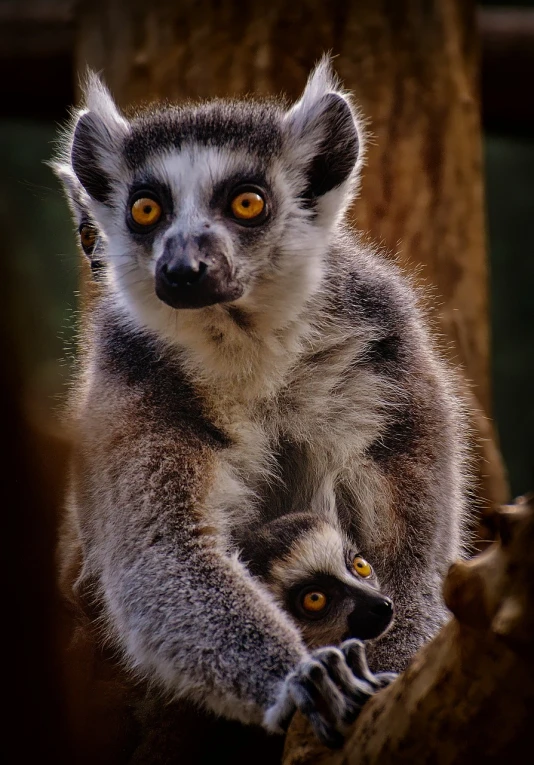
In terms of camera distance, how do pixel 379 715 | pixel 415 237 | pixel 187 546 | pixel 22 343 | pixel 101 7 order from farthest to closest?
pixel 101 7 < pixel 415 237 < pixel 187 546 < pixel 379 715 < pixel 22 343

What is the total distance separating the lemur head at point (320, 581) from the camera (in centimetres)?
195

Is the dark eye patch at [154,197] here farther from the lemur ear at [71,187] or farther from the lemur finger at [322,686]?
the lemur finger at [322,686]

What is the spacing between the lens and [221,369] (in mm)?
2174

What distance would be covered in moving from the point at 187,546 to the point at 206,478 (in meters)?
0.16

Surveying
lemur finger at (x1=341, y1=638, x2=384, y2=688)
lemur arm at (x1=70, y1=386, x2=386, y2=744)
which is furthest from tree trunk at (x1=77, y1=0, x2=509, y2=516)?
lemur finger at (x1=341, y1=638, x2=384, y2=688)

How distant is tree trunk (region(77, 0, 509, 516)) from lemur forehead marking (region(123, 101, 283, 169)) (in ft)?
3.58

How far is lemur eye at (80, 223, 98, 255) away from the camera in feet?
8.58

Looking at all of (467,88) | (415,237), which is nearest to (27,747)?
(415,237)

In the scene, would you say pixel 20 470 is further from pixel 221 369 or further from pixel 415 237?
pixel 415 237

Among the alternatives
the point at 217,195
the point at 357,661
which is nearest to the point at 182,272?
the point at 217,195

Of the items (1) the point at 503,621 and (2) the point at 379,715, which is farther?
(2) the point at 379,715

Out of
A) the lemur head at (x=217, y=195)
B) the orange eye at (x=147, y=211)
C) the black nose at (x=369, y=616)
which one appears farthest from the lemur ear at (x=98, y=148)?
the black nose at (x=369, y=616)

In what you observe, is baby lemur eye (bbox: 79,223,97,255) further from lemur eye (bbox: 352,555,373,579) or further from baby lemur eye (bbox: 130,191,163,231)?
lemur eye (bbox: 352,555,373,579)

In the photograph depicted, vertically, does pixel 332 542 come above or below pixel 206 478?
below
